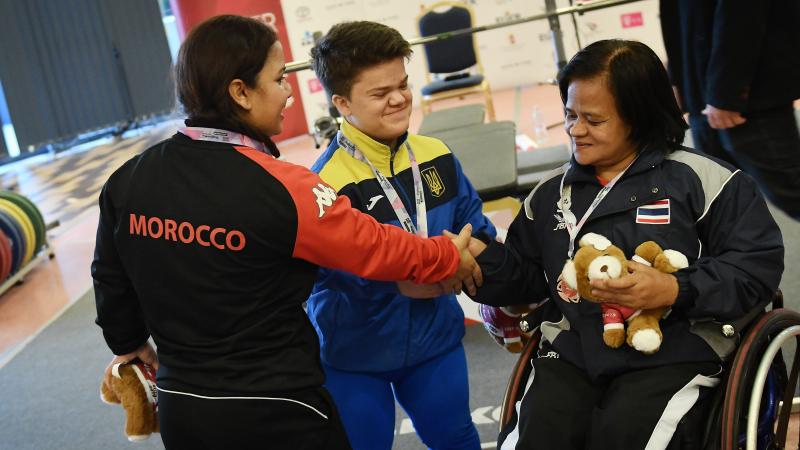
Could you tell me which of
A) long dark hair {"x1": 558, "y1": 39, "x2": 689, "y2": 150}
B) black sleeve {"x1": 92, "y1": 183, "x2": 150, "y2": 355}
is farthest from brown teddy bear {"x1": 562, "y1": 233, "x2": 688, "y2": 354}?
black sleeve {"x1": 92, "y1": 183, "x2": 150, "y2": 355}

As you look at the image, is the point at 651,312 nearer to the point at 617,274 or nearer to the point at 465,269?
the point at 617,274

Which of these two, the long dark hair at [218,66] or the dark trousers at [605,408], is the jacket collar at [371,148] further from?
the dark trousers at [605,408]

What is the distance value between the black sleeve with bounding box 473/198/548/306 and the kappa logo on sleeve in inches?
20.3

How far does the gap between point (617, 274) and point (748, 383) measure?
400mm

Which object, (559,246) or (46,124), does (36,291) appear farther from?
(46,124)

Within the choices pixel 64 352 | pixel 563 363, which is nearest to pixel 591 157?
pixel 563 363

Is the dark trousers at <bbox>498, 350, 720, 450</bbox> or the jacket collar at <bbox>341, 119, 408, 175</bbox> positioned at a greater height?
the jacket collar at <bbox>341, 119, 408, 175</bbox>

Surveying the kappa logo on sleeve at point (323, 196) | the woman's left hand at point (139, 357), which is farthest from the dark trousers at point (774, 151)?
the woman's left hand at point (139, 357)

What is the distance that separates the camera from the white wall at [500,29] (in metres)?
9.80

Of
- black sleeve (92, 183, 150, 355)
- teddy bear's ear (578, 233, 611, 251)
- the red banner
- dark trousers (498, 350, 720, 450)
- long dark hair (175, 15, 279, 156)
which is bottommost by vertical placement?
dark trousers (498, 350, 720, 450)

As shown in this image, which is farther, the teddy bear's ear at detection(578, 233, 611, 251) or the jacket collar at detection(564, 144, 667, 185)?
the jacket collar at detection(564, 144, 667, 185)

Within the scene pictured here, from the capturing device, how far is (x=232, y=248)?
153 cm

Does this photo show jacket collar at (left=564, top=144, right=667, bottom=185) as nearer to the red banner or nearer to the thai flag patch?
the thai flag patch

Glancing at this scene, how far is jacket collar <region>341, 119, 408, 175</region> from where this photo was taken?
6.31 ft
